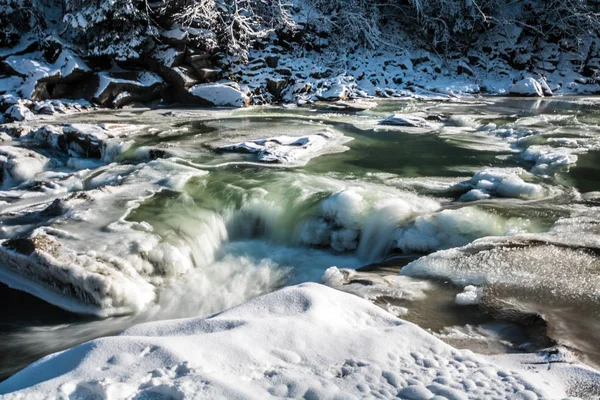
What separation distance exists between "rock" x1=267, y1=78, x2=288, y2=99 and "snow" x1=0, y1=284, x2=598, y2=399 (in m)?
11.6

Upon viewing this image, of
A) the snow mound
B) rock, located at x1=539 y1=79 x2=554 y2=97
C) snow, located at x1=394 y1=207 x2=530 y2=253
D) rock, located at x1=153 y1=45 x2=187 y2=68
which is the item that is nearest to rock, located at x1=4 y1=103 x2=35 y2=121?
rock, located at x1=153 y1=45 x2=187 y2=68

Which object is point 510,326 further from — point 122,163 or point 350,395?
point 122,163

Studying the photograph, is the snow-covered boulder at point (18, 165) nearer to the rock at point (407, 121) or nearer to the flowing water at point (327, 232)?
the flowing water at point (327, 232)

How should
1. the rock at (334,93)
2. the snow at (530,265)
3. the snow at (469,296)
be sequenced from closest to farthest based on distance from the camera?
the snow at (469,296), the snow at (530,265), the rock at (334,93)

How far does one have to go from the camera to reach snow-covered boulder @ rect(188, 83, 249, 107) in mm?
11945

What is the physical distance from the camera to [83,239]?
4.00 metres

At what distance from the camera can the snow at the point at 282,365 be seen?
64.3 inches

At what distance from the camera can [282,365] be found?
1.79m

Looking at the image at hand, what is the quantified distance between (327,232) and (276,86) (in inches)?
373

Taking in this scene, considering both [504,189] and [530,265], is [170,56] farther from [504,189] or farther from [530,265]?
[530,265]

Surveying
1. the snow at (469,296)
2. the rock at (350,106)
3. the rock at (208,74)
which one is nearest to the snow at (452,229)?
the snow at (469,296)

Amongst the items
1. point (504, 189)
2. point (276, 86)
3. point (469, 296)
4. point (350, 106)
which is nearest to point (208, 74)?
point (276, 86)

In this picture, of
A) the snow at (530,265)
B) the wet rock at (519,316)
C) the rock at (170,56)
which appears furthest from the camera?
the rock at (170,56)

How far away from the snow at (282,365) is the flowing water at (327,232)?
0.39 meters
